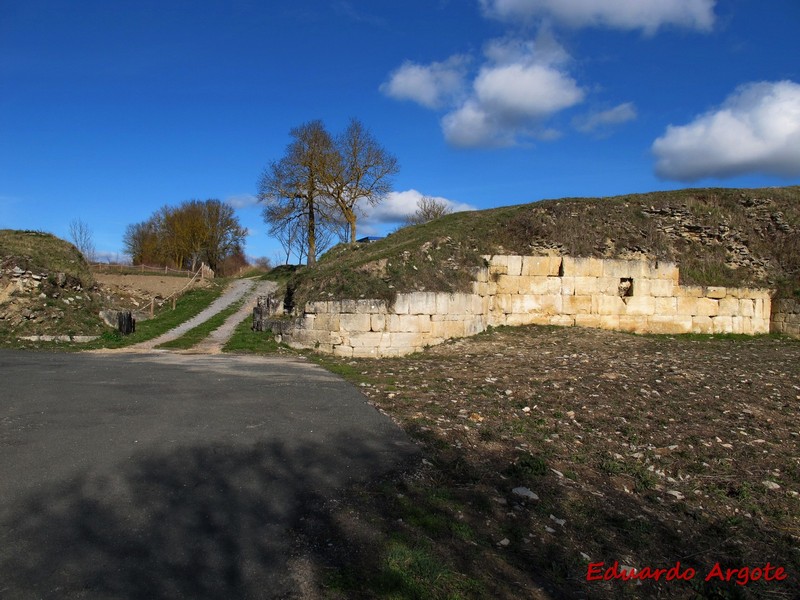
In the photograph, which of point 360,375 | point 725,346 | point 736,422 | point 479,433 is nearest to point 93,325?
point 360,375

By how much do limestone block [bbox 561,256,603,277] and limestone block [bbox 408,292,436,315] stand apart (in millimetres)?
5487

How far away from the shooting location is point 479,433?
278 inches

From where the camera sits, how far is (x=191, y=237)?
5338cm

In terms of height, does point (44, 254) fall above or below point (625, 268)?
above

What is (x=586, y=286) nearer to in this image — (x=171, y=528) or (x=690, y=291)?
(x=690, y=291)

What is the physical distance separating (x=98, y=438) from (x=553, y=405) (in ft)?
21.0

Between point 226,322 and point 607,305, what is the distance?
52.4 ft

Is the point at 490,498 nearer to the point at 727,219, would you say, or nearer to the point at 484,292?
the point at 484,292

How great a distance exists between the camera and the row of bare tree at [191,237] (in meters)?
53.3

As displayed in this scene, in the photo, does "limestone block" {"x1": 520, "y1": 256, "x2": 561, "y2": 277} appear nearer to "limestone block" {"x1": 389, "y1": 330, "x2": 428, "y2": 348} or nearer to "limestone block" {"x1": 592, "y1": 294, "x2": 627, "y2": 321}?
"limestone block" {"x1": 592, "y1": 294, "x2": 627, "y2": 321}

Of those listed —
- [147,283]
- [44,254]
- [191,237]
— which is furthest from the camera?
[191,237]

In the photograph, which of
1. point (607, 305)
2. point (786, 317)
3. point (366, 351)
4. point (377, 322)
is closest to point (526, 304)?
point (607, 305)

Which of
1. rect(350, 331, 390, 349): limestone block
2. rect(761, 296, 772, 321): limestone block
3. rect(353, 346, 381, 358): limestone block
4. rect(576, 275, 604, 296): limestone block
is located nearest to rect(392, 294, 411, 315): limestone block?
rect(350, 331, 390, 349): limestone block

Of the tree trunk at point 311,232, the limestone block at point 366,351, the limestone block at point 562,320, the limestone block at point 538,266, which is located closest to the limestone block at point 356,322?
the limestone block at point 366,351
